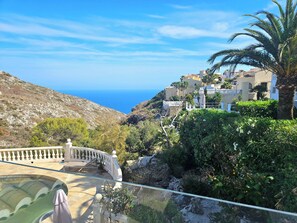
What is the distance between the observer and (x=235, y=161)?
7.25 meters

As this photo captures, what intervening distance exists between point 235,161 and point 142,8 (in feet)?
44.7

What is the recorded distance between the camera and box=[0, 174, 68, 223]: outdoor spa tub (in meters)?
5.00

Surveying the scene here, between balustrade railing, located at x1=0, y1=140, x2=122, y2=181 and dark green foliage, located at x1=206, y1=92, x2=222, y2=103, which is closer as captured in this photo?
balustrade railing, located at x1=0, y1=140, x2=122, y2=181

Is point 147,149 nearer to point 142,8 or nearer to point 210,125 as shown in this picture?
point 210,125

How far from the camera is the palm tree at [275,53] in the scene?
8.12 metres

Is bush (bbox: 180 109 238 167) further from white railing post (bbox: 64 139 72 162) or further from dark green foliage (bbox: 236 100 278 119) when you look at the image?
white railing post (bbox: 64 139 72 162)

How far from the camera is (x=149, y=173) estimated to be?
32.6 feet

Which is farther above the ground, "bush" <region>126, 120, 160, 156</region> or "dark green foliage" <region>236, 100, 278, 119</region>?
"dark green foliage" <region>236, 100, 278, 119</region>

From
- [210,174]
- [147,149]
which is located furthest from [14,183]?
[147,149]

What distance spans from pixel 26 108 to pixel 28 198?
97.6ft

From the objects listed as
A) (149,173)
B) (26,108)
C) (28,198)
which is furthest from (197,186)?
(26,108)

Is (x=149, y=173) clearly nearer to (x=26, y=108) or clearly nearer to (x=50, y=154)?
(x=50, y=154)

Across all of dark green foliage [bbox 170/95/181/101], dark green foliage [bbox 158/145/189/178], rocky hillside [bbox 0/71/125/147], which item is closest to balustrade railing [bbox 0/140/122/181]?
dark green foliage [bbox 158/145/189/178]

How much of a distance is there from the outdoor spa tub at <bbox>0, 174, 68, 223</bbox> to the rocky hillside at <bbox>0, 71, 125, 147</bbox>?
17.4 meters
